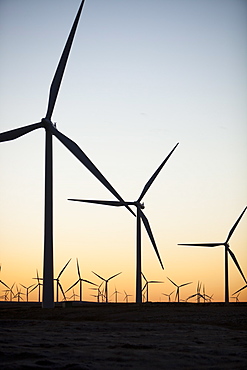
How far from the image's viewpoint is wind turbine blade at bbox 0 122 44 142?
49.0 metres

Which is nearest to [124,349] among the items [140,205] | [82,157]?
[82,157]

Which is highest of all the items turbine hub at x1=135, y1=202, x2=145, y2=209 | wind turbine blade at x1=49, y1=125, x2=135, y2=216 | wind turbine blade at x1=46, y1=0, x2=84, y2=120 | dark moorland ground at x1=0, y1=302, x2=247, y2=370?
wind turbine blade at x1=46, y1=0, x2=84, y2=120

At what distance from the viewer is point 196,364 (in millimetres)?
14461

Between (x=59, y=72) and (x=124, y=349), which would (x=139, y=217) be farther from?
(x=124, y=349)

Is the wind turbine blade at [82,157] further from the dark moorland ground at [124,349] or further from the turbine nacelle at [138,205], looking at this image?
the turbine nacelle at [138,205]

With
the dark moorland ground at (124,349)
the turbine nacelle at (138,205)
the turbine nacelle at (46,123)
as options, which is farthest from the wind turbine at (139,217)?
the dark moorland ground at (124,349)

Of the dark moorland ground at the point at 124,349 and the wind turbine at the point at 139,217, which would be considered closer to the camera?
the dark moorland ground at the point at 124,349

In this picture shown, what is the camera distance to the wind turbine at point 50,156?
165 feet

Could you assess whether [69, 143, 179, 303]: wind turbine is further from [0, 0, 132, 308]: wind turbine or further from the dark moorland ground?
the dark moorland ground

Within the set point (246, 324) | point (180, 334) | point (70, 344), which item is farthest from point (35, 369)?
point (246, 324)

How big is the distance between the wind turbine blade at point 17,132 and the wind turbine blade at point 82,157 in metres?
1.31

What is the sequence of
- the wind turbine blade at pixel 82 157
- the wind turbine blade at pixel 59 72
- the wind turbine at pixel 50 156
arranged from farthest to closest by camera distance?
the wind turbine blade at pixel 59 72, the wind turbine at pixel 50 156, the wind turbine blade at pixel 82 157

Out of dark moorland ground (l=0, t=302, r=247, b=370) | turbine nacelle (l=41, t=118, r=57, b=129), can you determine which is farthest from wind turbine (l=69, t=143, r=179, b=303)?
dark moorland ground (l=0, t=302, r=247, b=370)

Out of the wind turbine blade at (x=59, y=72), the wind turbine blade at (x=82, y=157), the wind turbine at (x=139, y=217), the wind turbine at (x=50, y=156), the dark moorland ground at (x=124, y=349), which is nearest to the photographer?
the dark moorland ground at (x=124, y=349)
